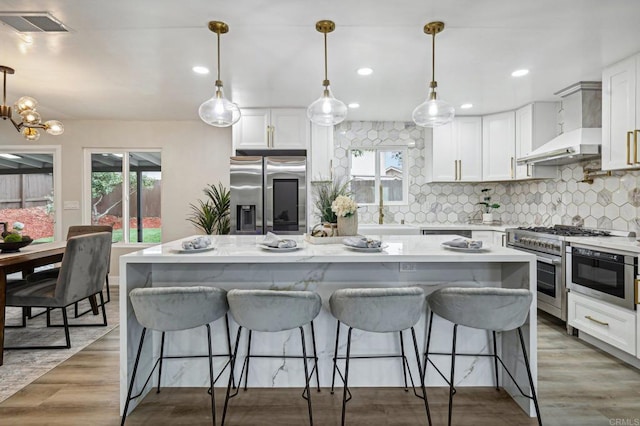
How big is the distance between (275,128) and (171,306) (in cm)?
294

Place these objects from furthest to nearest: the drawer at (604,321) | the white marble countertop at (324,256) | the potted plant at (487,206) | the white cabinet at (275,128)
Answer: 1. the potted plant at (487,206)
2. the white cabinet at (275,128)
3. the drawer at (604,321)
4. the white marble countertop at (324,256)

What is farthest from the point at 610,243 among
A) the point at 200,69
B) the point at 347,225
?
the point at 200,69

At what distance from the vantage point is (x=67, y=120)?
493 cm

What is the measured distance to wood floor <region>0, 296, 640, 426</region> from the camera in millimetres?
1909

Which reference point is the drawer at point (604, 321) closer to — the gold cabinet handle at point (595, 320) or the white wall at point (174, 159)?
the gold cabinet handle at point (595, 320)

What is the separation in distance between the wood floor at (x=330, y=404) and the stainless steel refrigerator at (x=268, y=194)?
6.66 ft

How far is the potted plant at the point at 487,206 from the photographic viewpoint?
15.4 feet

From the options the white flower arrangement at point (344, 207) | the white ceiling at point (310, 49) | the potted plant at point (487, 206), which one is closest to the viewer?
the white ceiling at point (310, 49)

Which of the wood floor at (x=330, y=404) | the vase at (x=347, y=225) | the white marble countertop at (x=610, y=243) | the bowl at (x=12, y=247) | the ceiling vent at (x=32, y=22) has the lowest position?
the wood floor at (x=330, y=404)

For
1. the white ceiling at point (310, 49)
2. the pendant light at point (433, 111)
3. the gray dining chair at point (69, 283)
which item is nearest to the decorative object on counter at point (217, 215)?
the white ceiling at point (310, 49)

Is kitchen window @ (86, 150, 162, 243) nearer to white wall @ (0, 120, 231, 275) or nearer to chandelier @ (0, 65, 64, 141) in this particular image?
white wall @ (0, 120, 231, 275)

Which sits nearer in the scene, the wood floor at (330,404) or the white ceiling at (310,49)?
the wood floor at (330,404)

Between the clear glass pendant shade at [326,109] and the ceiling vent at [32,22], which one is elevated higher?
the ceiling vent at [32,22]

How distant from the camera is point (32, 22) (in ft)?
7.45
